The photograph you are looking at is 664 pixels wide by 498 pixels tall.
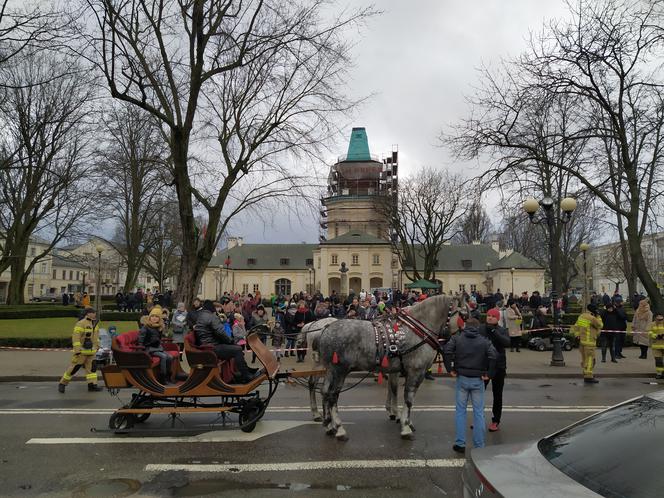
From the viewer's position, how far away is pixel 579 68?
66.0ft

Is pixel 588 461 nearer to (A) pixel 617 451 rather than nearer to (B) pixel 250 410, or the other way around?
(A) pixel 617 451

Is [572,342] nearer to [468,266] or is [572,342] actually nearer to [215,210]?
[215,210]

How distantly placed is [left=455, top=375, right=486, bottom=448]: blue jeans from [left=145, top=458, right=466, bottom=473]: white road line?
463 mm

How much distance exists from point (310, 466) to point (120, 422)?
3562 mm

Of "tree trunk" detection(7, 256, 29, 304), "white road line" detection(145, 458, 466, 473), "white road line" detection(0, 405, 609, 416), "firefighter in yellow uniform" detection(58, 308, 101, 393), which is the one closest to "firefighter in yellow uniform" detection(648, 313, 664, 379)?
"white road line" detection(0, 405, 609, 416)

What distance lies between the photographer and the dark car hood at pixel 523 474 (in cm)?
262

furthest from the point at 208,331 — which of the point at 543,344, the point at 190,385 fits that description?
the point at 543,344

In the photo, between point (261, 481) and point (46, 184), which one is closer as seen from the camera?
point (261, 481)

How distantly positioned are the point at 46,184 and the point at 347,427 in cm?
3168

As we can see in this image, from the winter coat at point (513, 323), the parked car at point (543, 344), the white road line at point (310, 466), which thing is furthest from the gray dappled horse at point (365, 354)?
the parked car at point (543, 344)

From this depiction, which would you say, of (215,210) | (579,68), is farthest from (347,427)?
(579,68)

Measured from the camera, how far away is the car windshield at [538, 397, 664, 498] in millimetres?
2504

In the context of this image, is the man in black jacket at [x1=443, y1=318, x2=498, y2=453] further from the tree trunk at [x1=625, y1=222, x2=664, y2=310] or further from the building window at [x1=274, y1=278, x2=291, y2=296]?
the building window at [x1=274, y1=278, x2=291, y2=296]

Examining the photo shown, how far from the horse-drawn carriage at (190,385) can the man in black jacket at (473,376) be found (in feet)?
7.55
